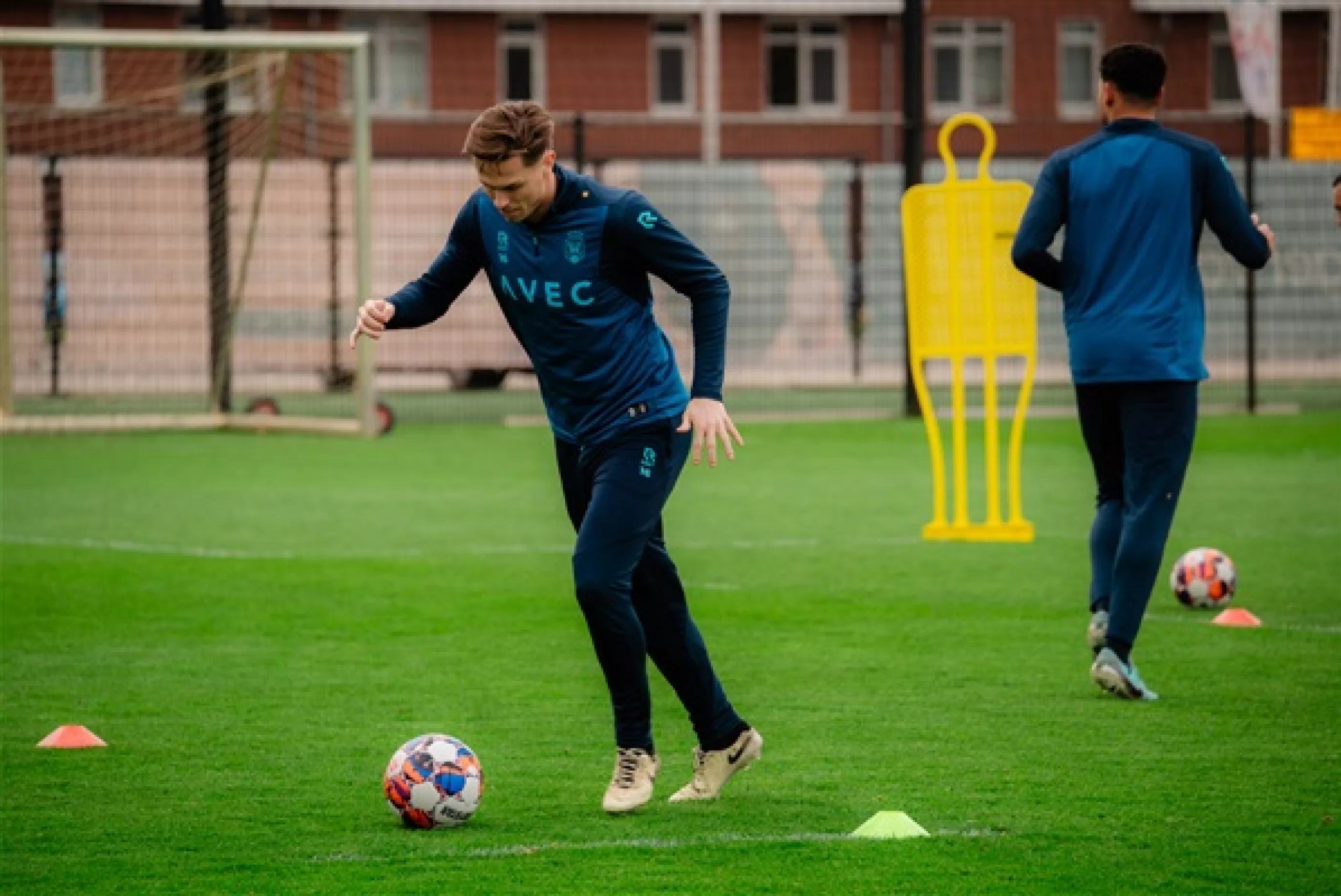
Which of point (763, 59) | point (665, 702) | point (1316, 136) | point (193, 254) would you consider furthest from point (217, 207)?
point (763, 59)

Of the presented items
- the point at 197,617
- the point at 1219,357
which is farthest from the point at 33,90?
the point at 197,617

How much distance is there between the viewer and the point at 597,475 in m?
6.32

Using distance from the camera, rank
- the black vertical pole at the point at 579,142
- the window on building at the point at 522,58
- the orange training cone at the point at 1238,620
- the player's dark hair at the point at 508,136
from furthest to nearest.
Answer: the window on building at the point at 522,58, the black vertical pole at the point at 579,142, the orange training cone at the point at 1238,620, the player's dark hair at the point at 508,136

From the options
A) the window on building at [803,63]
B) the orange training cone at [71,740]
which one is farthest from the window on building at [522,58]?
the orange training cone at [71,740]

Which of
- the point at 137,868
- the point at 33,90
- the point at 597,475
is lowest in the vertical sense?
the point at 137,868

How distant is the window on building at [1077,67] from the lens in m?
43.4

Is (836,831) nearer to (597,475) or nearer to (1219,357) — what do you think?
(597,475)

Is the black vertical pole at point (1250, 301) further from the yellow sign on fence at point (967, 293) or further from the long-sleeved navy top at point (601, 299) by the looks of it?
the long-sleeved navy top at point (601, 299)

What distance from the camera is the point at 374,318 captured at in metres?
6.48

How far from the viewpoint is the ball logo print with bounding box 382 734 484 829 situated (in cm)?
604

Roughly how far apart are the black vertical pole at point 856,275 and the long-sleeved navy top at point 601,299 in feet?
64.8

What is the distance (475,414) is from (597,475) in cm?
1761

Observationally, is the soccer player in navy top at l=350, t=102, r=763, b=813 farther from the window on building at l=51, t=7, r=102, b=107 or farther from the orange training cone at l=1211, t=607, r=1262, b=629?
the window on building at l=51, t=7, r=102, b=107

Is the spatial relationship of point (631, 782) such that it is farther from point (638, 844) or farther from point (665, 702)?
point (665, 702)
